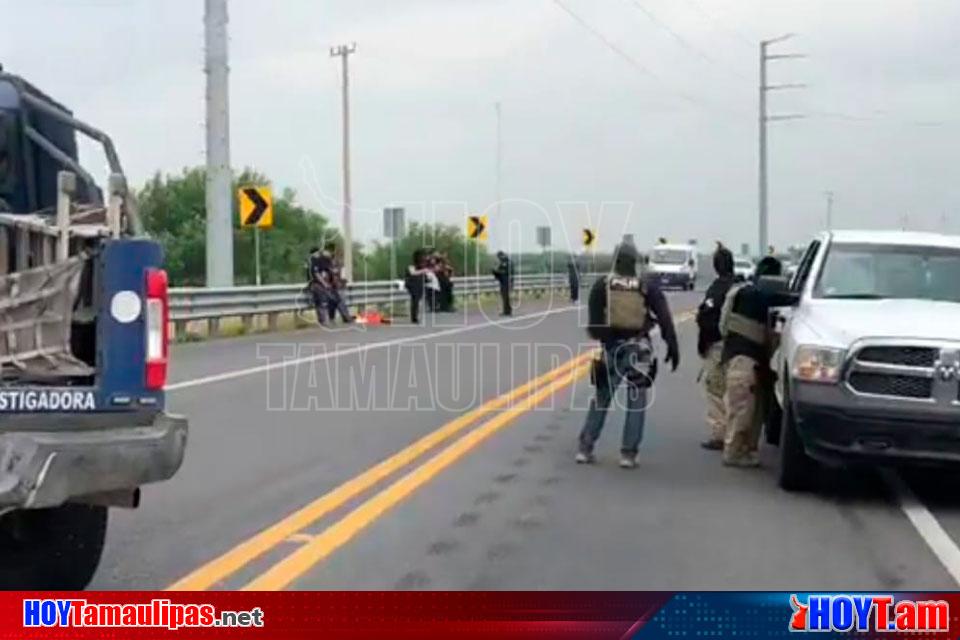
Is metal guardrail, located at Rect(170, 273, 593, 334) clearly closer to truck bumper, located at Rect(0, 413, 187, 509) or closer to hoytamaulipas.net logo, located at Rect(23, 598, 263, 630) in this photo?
hoytamaulipas.net logo, located at Rect(23, 598, 263, 630)

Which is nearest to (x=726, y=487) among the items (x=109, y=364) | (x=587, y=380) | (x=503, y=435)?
(x=503, y=435)

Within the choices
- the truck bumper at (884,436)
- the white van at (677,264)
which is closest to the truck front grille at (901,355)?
the truck bumper at (884,436)

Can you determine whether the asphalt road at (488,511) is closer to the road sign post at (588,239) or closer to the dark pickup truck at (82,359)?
the dark pickup truck at (82,359)

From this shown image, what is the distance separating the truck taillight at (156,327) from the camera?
614 centimetres

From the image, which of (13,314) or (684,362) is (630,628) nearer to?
(13,314)

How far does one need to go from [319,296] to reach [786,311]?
865 inches

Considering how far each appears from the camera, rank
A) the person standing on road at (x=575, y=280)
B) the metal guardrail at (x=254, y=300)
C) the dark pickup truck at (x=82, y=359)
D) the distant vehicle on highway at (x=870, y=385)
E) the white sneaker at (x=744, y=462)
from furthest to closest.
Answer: the person standing on road at (x=575, y=280) < the metal guardrail at (x=254, y=300) < the white sneaker at (x=744, y=462) < the distant vehicle on highway at (x=870, y=385) < the dark pickup truck at (x=82, y=359)

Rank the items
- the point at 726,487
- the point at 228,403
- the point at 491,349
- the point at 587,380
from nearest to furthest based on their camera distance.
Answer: the point at 726,487, the point at 228,403, the point at 587,380, the point at 491,349

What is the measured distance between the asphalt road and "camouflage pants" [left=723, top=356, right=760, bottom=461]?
0.24 meters

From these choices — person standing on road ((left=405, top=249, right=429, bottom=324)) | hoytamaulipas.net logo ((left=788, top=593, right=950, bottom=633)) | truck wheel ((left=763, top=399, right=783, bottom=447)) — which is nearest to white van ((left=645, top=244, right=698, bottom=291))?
person standing on road ((left=405, top=249, right=429, bottom=324))

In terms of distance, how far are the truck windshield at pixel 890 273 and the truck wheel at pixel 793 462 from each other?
1.23m

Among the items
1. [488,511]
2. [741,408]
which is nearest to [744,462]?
[741,408]

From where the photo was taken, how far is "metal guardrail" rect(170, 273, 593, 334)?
27.0m

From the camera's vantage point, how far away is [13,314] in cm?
606
